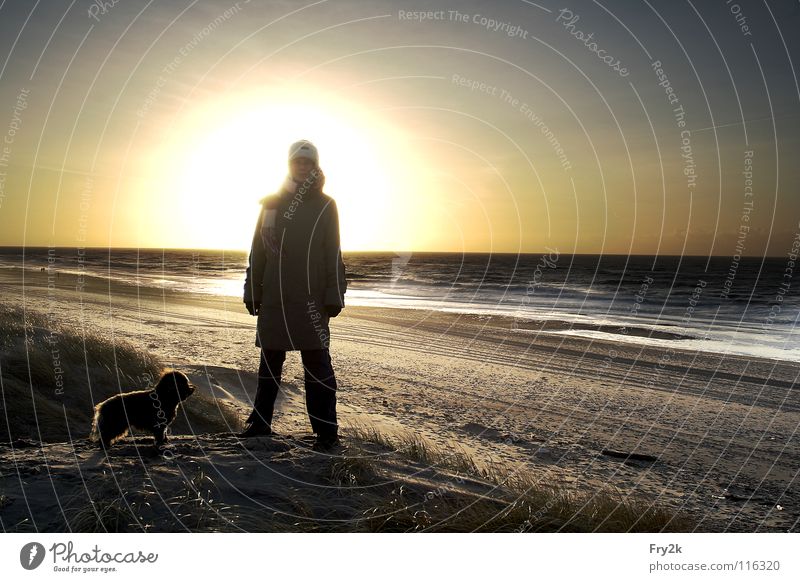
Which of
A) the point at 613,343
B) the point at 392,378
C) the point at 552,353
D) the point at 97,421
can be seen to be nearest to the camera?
the point at 97,421

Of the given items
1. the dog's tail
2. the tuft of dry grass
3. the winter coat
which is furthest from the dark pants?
the dog's tail

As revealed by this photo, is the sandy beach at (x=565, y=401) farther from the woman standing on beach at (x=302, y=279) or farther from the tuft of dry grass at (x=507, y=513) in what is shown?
the woman standing on beach at (x=302, y=279)

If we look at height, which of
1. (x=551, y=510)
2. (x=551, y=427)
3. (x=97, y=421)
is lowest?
(x=551, y=427)

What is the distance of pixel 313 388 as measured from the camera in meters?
5.41

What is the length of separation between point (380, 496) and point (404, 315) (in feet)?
64.7

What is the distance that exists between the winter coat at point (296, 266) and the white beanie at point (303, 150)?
220mm

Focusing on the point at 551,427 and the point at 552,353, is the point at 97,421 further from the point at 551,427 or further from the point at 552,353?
the point at 552,353

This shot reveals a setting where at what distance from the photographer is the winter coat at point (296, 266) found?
204 inches

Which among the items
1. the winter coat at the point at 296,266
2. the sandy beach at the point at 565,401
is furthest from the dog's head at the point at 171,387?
the winter coat at the point at 296,266

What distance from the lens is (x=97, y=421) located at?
4.75 metres

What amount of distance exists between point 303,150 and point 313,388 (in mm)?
2162

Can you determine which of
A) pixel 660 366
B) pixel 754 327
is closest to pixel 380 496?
pixel 660 366

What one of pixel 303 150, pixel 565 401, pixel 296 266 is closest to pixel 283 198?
pixel 303 150

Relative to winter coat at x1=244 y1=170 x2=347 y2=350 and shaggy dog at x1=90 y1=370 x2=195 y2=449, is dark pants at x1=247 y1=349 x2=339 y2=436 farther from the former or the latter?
shaggy dog at x1=90 y1=370 x2=195 y2=449
